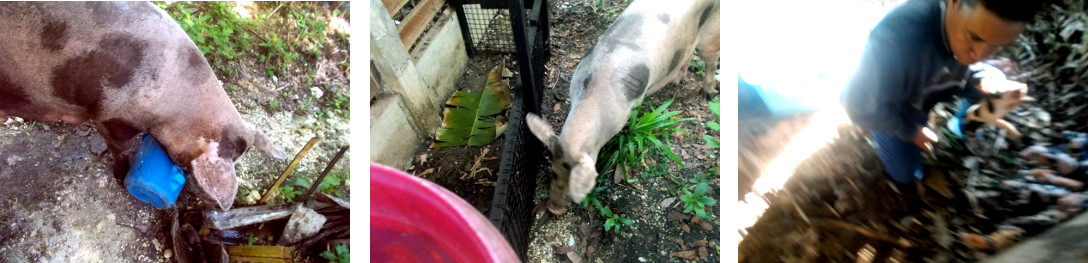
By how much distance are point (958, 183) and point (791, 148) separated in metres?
0.57

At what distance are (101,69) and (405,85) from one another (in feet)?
3.65

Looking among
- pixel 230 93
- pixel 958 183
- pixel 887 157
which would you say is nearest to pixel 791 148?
pixel 887 157

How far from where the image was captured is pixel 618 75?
6.43ft

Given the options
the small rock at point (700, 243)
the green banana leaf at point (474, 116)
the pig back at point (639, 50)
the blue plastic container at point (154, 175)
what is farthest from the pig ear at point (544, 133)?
the blue plastic container at point (154, 175)

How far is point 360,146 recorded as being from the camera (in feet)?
3.04

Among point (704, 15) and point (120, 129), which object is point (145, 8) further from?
point (704, 15)

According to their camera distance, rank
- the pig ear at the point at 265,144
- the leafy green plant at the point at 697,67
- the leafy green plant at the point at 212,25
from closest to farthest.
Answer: the leafy green plant at the point at 212,25, the pig ear at the point at 265,144, the leafy green plant at the point at 697,67

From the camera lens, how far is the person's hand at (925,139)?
4.08 feet

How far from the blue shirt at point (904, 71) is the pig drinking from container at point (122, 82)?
52.8 inches

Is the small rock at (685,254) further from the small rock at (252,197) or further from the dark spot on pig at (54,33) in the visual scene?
the dark spot on pig at (54,33)

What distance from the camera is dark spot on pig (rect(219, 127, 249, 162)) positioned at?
1.00 metres

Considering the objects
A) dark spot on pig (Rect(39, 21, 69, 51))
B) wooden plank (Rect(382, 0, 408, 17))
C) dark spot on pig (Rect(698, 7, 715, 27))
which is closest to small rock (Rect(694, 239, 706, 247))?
dark spot on pig (Rect(698, 7, 715, 27))

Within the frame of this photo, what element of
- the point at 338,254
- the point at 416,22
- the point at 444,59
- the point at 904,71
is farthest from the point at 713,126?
the point at 338,254

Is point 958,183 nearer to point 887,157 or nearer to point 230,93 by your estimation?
point 887,157
